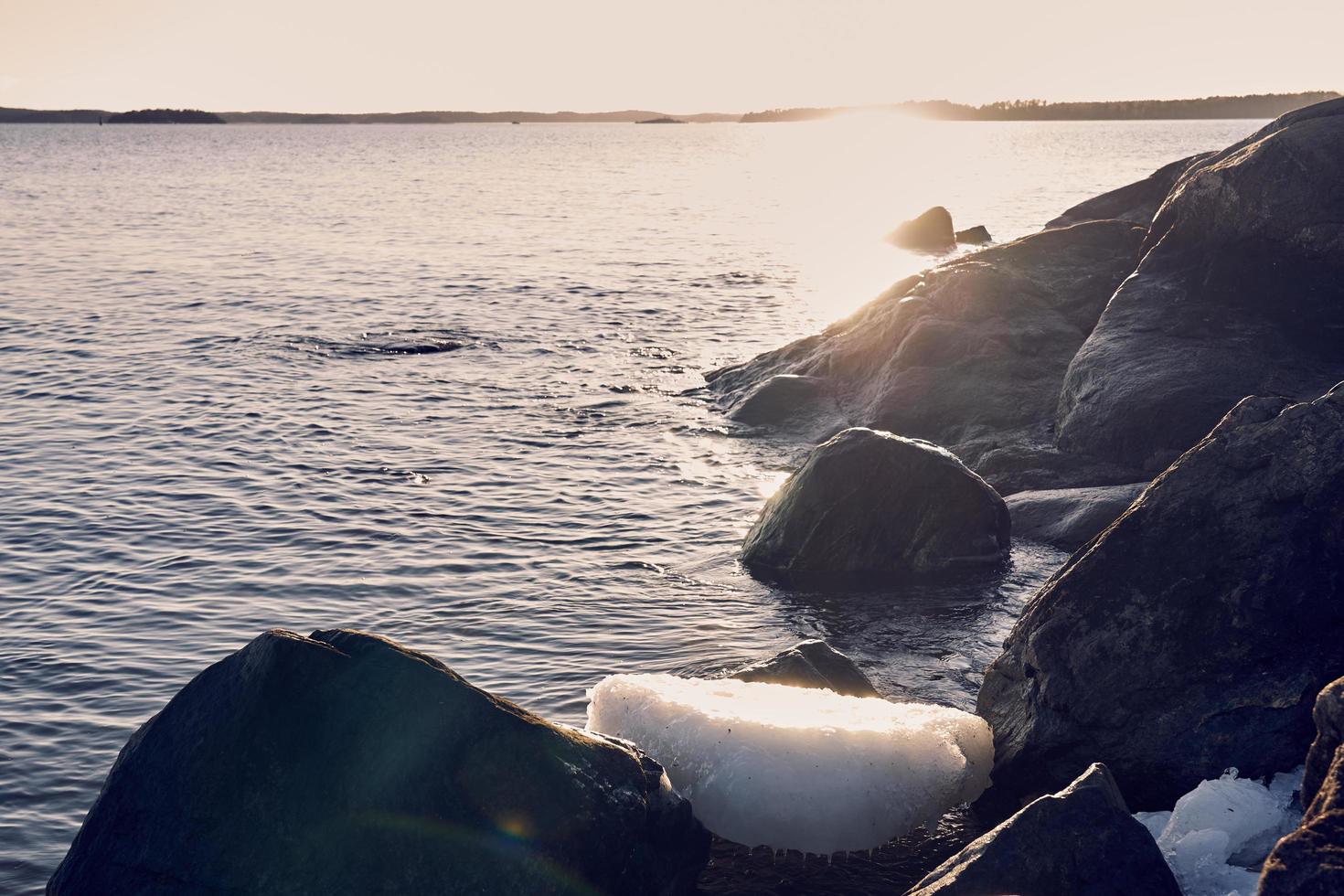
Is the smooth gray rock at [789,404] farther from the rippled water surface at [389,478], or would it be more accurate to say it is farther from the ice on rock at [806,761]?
the ice on rock at [806,761]

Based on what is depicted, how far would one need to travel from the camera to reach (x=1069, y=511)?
13898 millimetres

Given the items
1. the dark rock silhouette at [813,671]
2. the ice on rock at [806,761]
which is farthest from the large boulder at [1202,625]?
the dark rock silhouette at [813,671]

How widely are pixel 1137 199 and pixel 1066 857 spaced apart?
21618 millimetres

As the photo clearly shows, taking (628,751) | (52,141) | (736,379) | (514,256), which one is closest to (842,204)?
(514,256)

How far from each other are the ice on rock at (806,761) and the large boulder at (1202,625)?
20.8 inches

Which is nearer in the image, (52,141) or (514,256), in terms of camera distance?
(514,256)

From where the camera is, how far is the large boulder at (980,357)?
16.9 m

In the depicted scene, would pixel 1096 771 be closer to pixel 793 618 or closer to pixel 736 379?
pixel 793 618

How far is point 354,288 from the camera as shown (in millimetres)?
37000

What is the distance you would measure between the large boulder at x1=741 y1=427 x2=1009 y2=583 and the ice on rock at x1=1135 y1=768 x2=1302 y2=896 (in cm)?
623

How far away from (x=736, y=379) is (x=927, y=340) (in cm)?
486

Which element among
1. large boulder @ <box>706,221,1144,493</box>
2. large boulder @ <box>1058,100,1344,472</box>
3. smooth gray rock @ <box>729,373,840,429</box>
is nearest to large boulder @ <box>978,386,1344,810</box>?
large boulder @ <box>1058,100,1344,472</box>

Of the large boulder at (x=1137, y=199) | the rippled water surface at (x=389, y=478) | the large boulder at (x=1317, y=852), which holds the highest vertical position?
the large boulder at (x=1137, y=199)

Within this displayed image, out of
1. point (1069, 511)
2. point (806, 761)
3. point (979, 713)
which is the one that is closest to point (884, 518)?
point (1069, 511)
